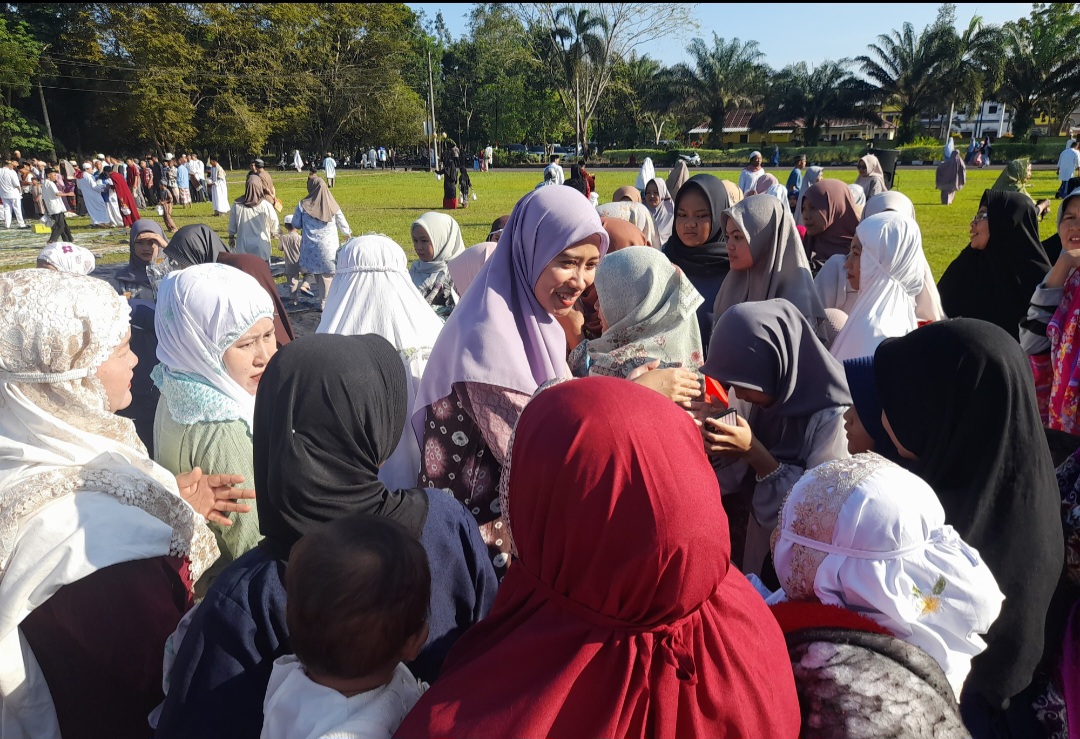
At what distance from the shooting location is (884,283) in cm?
391

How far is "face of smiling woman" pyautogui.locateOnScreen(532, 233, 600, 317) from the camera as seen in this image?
2609 millimetres

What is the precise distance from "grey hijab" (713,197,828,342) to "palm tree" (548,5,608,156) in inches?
1647

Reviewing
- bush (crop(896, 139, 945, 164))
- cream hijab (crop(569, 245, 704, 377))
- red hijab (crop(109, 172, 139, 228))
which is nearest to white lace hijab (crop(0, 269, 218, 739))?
cream hijab (crop(569, 245, 704, 377))

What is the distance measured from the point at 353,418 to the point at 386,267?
9.09 ft

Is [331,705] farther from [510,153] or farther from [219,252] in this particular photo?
[510,153]

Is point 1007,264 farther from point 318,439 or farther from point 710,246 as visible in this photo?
point 318,439

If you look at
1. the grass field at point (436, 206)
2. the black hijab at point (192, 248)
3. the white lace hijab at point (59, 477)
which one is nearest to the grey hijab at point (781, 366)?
the white lace hijab at point (59, 477)

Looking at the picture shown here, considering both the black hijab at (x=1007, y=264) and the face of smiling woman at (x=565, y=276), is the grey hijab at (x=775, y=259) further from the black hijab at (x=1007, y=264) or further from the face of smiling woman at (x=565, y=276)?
the black hijab at (x=1007, y=264)

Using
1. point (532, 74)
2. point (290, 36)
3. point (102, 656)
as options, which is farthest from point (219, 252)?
point (532, 74)

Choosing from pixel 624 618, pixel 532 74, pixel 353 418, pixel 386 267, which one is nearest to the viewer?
pixel 624 618

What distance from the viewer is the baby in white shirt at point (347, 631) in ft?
4.14

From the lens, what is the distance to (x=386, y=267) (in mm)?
4219

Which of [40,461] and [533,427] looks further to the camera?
[40,461]

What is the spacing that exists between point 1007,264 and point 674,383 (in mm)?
4625
